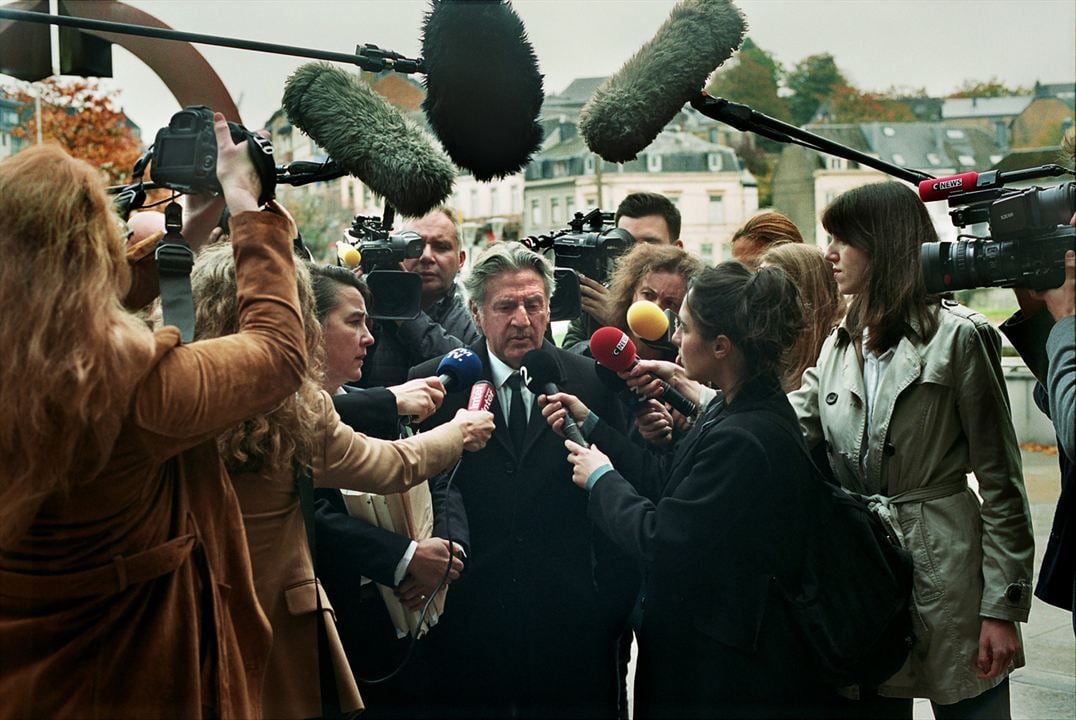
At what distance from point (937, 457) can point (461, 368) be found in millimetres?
1366

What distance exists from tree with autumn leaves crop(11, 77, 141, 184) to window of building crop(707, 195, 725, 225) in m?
5.39

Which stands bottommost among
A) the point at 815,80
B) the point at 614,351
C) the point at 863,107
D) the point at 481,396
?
the point at 481,396

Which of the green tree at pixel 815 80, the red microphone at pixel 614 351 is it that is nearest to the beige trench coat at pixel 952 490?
the red microphone at pixel 614 351

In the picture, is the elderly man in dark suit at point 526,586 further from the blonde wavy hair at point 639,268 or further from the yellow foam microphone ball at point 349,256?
the yellow foam microphone ball at point 349,256

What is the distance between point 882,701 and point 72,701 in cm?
199

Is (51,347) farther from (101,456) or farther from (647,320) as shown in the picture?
(647,320)

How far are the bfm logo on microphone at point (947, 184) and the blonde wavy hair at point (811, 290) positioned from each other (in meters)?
0.77

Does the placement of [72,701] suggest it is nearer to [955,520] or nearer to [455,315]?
[955,520]

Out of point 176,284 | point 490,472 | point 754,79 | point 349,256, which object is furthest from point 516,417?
point 754,79

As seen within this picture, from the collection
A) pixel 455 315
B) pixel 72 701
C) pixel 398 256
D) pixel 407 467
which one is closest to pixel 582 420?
pixel 407 467

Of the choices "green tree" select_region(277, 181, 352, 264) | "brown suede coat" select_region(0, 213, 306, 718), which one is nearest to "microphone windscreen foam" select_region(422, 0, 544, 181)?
"brown suede coat" select_region(0, 213, 306, 718)

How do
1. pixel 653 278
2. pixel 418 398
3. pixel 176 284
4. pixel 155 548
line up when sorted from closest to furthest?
pixel 155 548
pixel 176 284
pixel 418 398
pixel 653 278

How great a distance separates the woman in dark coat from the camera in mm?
2805

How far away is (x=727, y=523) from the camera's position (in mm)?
2811
